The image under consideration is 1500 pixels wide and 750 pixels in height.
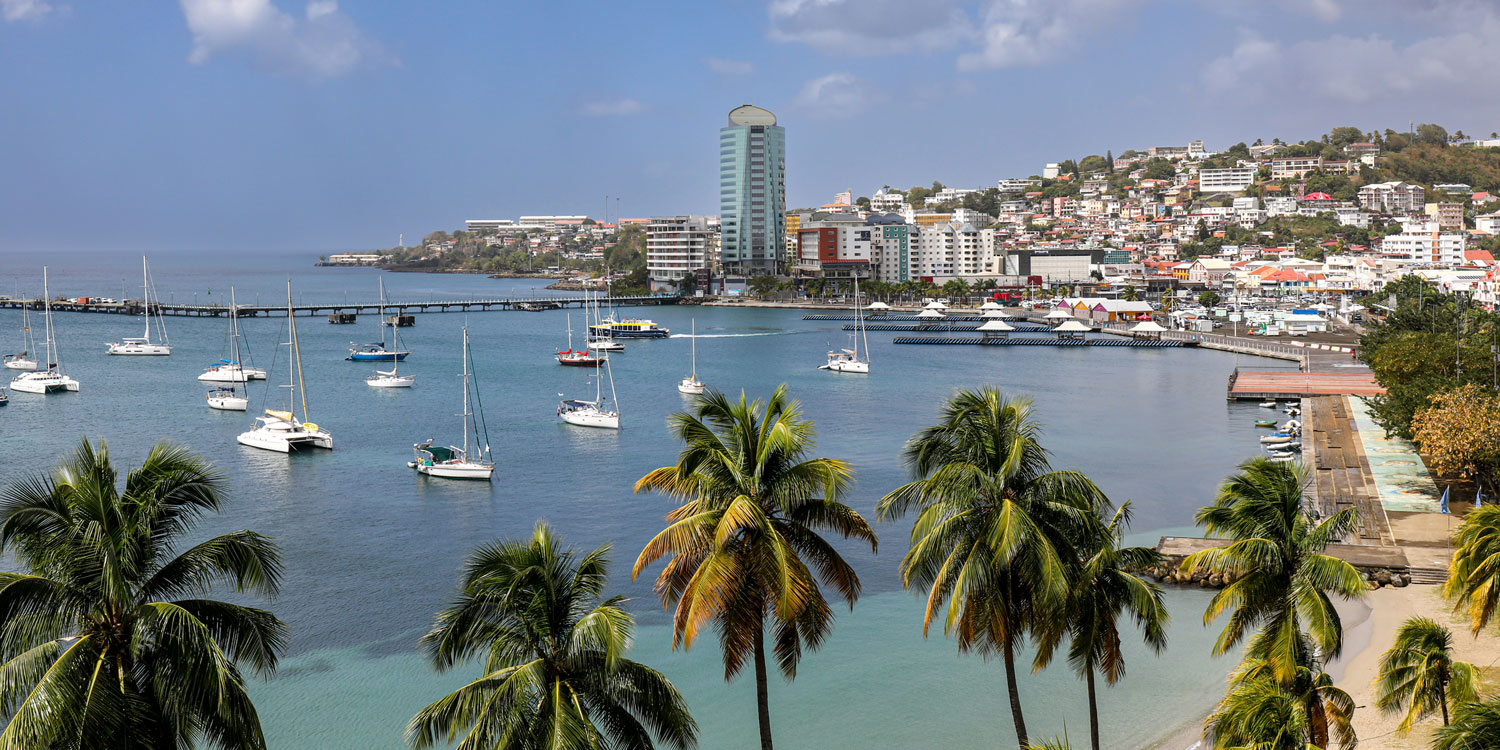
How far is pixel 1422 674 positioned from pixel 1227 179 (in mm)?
183902

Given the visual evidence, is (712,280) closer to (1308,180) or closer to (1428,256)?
(1428,256)

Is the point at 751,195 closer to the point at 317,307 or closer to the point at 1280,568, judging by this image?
the point at 317,307

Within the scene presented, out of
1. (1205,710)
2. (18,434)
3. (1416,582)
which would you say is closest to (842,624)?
(1205,710)

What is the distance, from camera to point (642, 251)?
6088 inches

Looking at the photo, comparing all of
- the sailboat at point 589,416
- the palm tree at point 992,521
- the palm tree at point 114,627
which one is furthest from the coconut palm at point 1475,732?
the sailboat at point 589,416

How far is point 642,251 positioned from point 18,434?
4771 inches

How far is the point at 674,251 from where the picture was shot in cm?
11344

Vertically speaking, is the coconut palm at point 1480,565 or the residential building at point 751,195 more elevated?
the residential building at point 751,195

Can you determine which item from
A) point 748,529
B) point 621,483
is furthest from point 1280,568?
point 621,483

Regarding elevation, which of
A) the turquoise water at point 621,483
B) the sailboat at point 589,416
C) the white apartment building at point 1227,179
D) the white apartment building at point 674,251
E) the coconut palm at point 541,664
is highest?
the white apartment building at point 1227,179

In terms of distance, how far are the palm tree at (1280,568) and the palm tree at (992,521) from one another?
1091 millimetres

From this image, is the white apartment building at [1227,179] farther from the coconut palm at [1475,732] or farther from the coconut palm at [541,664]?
the coconut palm at [541,664]

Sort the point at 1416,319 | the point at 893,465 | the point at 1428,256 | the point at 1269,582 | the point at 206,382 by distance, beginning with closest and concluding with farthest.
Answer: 1. the point at 1269,582
2. the point at 893,465
3. the point at 1416,319
4. the point at 206,382
5. the point at 1428,256

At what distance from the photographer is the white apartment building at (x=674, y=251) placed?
113000 millimetres
